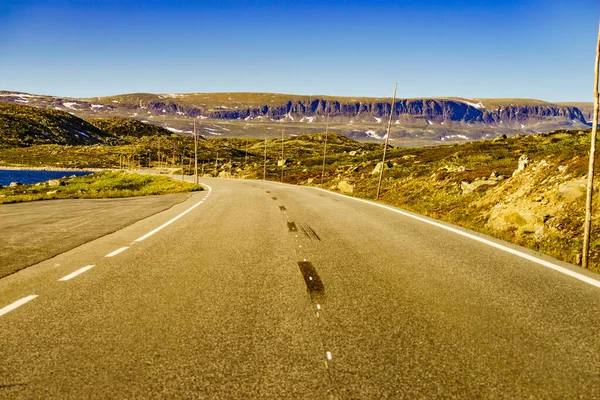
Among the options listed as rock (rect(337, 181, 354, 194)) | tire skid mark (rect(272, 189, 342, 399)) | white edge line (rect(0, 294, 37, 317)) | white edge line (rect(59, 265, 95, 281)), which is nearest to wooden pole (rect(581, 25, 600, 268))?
tire skid mark (rect(272, 189, 342, 399))

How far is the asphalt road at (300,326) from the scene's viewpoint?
120 inches

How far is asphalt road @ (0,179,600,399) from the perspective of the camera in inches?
120

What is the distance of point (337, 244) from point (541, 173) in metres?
9.89

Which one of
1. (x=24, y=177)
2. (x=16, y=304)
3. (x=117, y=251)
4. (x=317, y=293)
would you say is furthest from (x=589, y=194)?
(x=24, y=177)

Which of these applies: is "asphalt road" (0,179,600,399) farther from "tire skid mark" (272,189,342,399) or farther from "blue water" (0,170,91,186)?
"blue water" (0,170,91,186)

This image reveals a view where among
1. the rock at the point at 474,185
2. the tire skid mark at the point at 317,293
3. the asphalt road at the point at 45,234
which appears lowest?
the asphalt road at the point at 45,234

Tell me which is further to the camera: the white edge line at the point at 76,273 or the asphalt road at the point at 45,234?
the asphalt road at the point at 45,234

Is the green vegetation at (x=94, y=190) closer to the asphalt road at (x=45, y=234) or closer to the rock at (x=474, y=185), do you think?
the asphalt road at (x=45, y=234)

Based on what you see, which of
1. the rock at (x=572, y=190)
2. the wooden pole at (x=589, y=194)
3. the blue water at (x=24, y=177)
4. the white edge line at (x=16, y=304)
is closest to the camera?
the white edge line at (x=16, y=304)

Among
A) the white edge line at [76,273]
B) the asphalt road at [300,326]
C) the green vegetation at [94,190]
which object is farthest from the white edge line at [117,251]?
the green vegetation at [94,190]

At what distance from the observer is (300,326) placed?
4.10m

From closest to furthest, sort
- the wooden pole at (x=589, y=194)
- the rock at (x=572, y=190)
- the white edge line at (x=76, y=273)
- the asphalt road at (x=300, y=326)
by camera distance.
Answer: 1. the asphalt road at (x=300, y=326)
2. the white edge line at (x=76, y=273)
3. the wooden pole at (x=589, y=194)
4. the rock at (x=572, y=190)

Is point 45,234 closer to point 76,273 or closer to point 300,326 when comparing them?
point 76,273

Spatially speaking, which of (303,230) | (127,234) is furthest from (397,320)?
(127,234)
